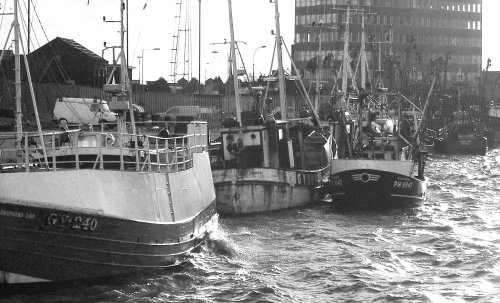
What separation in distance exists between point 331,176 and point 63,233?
2388 centimetres

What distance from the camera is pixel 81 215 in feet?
70.4

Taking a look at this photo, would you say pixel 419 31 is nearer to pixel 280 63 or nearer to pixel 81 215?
pixel 280 63

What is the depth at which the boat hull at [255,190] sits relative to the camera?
40.8 meters

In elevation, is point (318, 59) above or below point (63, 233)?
above

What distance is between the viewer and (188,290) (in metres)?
23.8

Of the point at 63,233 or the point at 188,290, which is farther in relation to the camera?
the point at 188,290

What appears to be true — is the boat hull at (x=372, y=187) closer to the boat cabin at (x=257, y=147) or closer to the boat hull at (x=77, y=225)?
the boat cabin at (x=257, y=147)

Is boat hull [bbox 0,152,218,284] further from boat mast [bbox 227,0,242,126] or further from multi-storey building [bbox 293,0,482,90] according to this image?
multi-storey building [bbox 293,0,482,90]

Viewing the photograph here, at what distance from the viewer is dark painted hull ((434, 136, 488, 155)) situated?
320 feet

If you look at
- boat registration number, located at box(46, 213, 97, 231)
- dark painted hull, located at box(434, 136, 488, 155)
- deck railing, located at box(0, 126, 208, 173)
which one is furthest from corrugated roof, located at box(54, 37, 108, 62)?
boat registration number, located at box(46, 213, 97, 231)

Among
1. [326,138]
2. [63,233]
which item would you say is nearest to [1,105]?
[326,138]

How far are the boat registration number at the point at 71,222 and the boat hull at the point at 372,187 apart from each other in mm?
22833

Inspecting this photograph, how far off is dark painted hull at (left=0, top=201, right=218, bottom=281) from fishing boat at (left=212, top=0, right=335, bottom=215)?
17301 mm

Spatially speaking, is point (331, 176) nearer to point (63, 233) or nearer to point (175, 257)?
point (175, 257)
